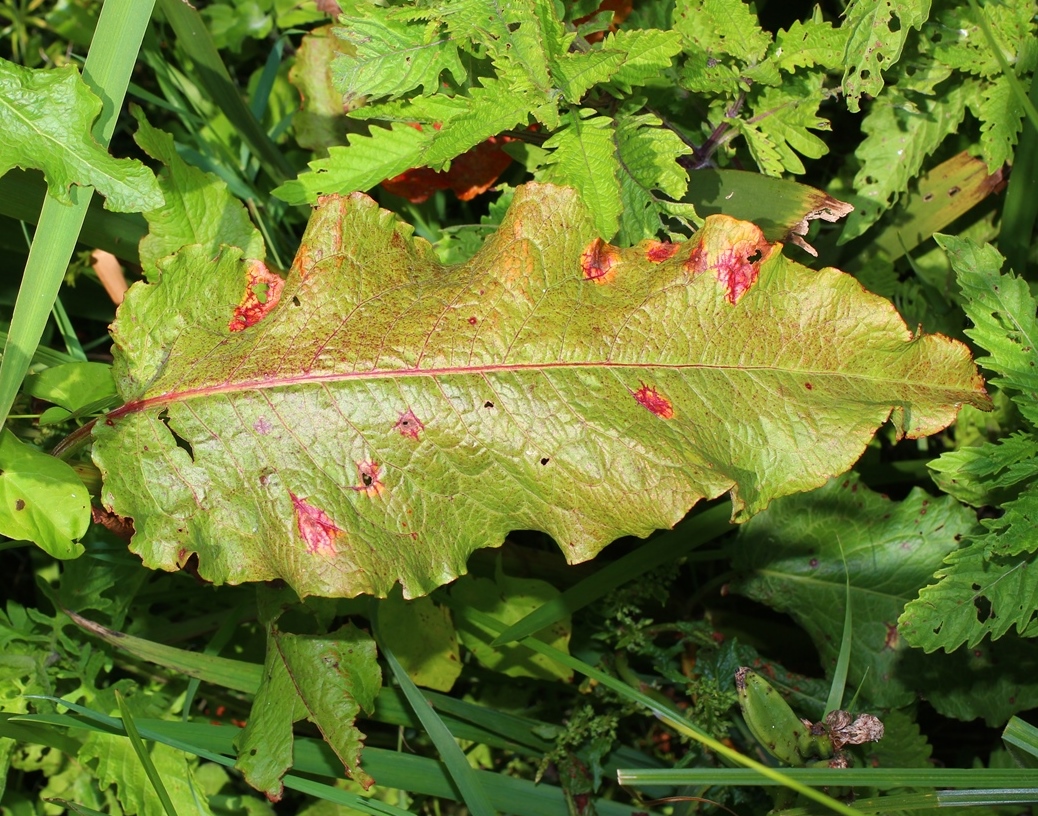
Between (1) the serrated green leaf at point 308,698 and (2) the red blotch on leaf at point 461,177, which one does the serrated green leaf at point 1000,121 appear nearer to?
(2) the red blotch on leaf at point 461,177

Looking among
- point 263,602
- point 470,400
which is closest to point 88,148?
point 470,400

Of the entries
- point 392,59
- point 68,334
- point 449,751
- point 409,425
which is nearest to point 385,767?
point 449,751

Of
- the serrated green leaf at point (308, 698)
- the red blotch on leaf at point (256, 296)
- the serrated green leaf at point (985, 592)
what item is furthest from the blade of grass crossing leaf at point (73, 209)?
the serrated green leaf at point (985, 592)

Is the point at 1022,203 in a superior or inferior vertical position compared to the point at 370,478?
superior

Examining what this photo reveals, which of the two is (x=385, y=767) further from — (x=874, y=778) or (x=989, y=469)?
(x=989, y=469)

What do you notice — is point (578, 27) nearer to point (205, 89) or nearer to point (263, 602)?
point (205, 89)
